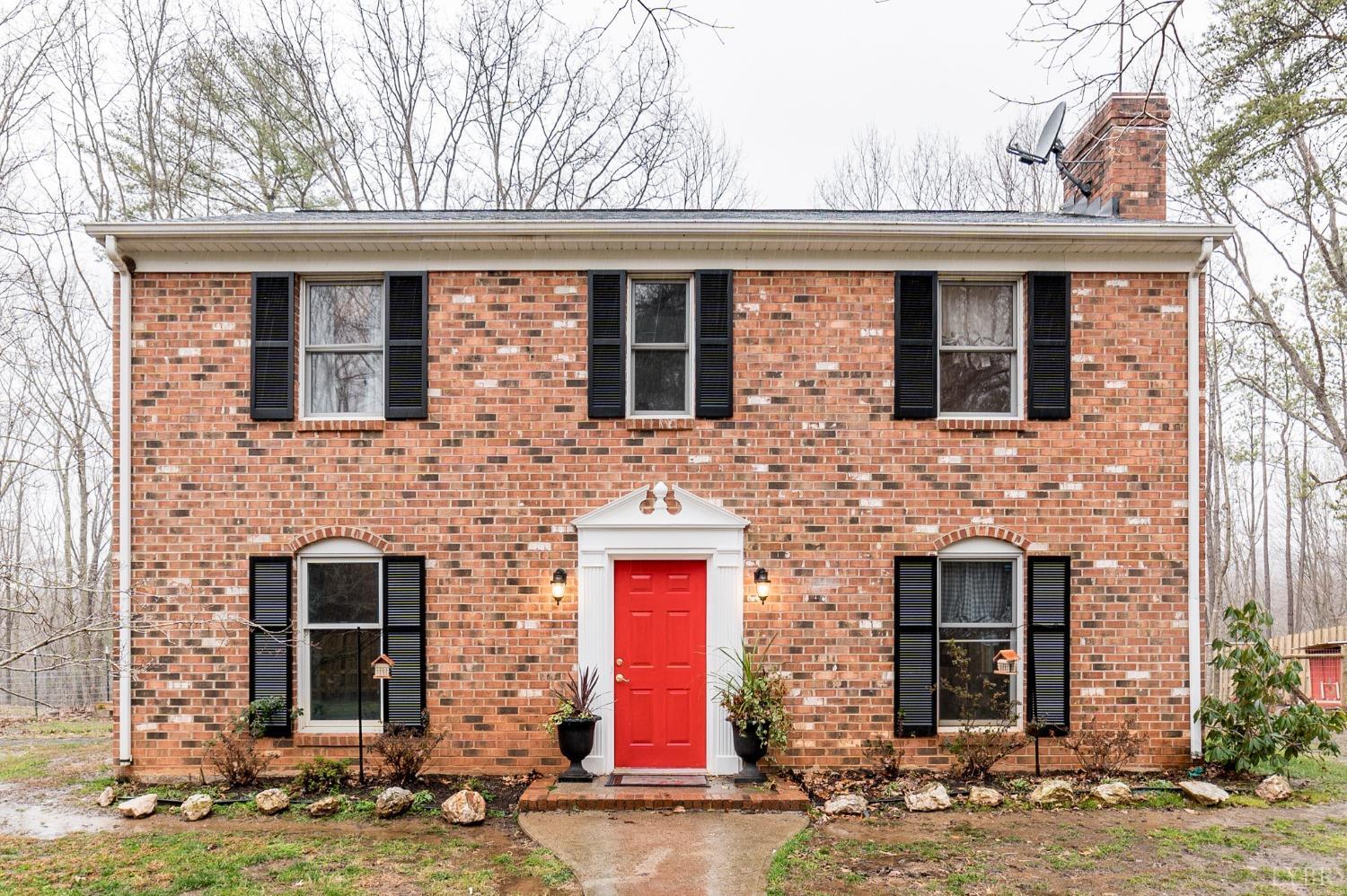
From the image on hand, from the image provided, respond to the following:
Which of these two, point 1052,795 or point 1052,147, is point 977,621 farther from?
point 1052,147

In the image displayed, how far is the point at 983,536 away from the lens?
7375 mm

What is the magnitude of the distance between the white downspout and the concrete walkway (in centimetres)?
401

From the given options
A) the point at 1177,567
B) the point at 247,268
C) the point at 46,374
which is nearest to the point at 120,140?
the point at 46,374

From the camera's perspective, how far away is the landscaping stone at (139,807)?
6.43 m

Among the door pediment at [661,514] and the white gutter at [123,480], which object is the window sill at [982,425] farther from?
the white gutter at [123,480]

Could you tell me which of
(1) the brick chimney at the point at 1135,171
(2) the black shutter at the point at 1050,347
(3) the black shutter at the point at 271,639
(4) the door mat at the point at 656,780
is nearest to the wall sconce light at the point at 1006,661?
(2) the black shutter at the point at 1050,347

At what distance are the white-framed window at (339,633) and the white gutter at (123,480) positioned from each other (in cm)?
152

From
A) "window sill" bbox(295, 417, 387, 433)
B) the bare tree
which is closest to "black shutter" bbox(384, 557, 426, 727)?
"window sill" bbox(295, 417, 387, 433)

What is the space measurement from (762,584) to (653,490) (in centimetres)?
132

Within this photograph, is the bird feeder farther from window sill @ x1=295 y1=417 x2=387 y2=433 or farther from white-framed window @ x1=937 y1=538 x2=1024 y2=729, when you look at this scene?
white-framed window @ x1=937 y1=538 x2=1024 y2=729

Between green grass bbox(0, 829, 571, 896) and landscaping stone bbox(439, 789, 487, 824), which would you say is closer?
green grass bbox(0, 829, 571, 896)

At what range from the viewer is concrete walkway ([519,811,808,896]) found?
5.04 m

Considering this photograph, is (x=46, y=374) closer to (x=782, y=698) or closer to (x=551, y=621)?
(x=551, y=621)

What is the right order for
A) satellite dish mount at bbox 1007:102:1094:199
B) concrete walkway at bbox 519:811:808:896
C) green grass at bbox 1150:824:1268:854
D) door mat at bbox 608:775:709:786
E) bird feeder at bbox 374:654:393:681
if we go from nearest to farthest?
concrete walkway at bbox 519:811:808:896 → green grass at bbox 1150:824:1268:854 → door mat at bbox 608:775:709:786 → bird feeder at bbox 374:654:393:681 → satellite dish mount at bbox 1007:102:1094:199
